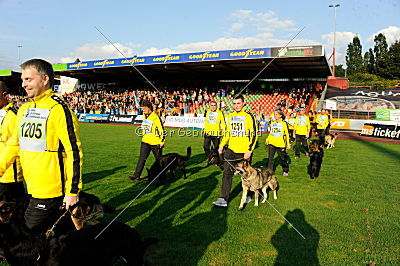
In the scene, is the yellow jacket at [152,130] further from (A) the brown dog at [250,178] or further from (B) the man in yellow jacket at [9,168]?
(B) the man in yellow jacket at [9,168]

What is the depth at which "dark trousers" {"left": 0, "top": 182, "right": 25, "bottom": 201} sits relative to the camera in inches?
131

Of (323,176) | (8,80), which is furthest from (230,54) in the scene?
(8,80)

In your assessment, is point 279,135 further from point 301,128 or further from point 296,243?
point 296,243

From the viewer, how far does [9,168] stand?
3.32m

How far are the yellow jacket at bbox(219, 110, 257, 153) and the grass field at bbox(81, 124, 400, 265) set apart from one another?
1.23 metres

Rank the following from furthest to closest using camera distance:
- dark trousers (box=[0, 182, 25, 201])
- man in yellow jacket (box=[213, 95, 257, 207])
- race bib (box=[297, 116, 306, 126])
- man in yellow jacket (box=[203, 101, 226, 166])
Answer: race bib (box=[297, 116, 306, 126]) < man in yellow jacket (box=[203, 101, 226, 166]) < man in yellow jacket (box=[213, 95, 257, 207]) < dark trousers (box=[0, 182, 25, 201])

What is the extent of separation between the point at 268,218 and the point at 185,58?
83.7 ft

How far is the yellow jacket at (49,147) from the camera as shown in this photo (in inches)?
93.4

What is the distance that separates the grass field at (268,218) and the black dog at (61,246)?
1.13 meters

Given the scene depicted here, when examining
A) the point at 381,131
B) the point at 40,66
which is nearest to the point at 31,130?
the point at 40,66

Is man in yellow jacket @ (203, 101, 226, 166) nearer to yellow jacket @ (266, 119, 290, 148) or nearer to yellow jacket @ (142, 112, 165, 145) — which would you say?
yellow jacket @ (266, 119, 290, 148)

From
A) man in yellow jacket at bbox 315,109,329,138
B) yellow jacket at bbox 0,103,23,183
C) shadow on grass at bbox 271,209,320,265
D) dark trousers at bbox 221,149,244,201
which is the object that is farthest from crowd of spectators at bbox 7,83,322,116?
yellow jacket at bbox 0,103,23,183

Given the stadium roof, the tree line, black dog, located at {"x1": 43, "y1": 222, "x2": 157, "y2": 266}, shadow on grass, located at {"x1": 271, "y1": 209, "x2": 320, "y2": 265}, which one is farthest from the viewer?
the tree line

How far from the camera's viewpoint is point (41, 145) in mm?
2369
